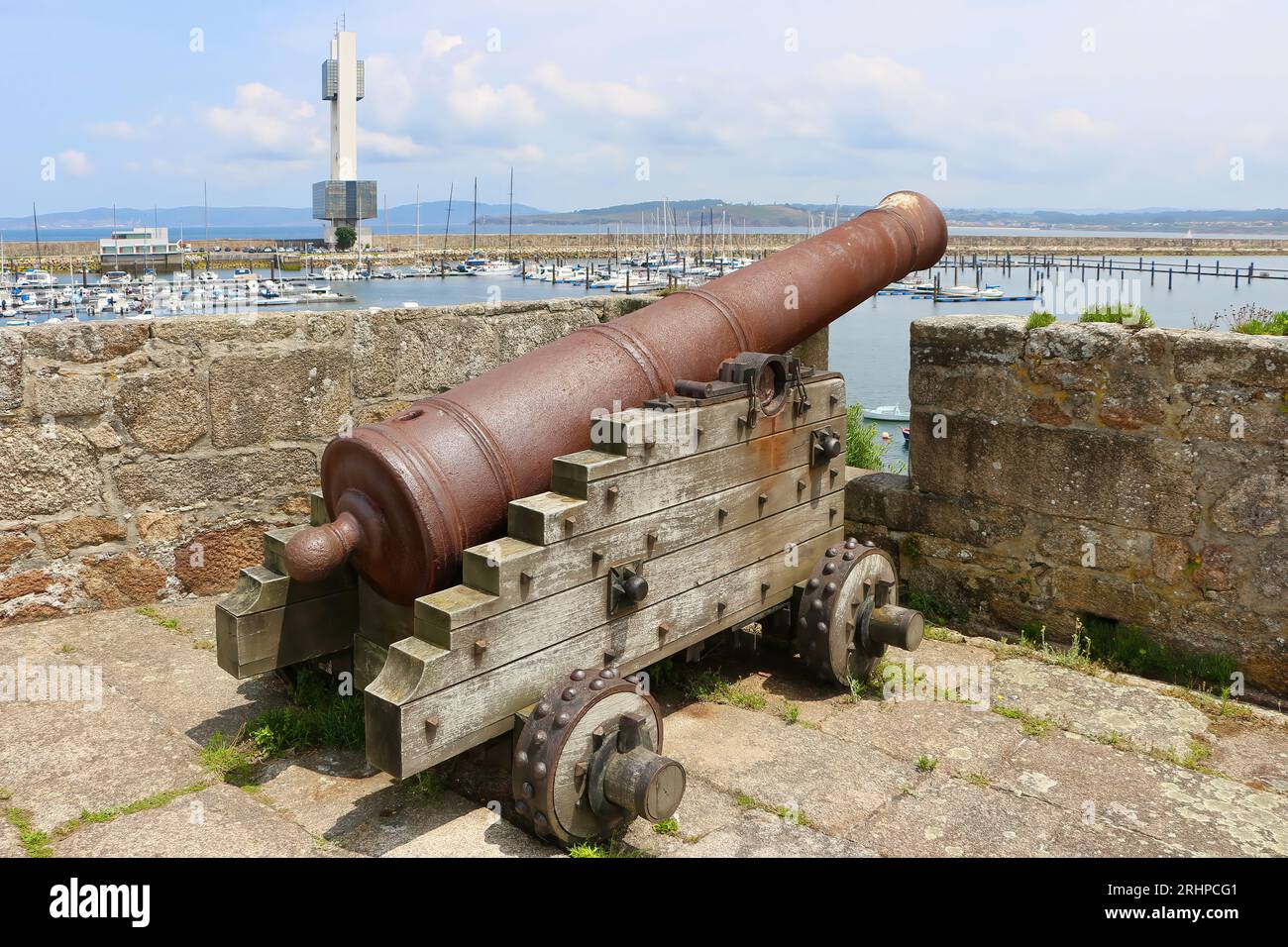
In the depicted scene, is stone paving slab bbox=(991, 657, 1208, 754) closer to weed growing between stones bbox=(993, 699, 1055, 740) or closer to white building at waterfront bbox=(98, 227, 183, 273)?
weed growing between stones bbox=(993, 699, 1055, 740)

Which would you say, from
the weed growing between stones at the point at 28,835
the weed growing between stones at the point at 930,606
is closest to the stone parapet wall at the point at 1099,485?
the weed growing between stones at the point at 930,606

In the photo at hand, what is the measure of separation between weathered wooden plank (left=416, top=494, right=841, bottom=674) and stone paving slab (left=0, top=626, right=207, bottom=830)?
1062mm

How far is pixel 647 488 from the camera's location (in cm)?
350

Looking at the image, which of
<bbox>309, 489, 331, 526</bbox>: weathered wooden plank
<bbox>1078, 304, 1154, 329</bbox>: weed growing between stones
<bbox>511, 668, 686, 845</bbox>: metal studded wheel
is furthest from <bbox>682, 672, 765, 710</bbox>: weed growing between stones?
<bbox>1078, 304, 1154, 329</bbox>: weed growing between stones

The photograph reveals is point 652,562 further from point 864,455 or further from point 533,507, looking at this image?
point 864,455

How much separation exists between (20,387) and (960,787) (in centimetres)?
374

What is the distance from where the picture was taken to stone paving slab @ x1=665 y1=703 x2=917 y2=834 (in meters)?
3.38

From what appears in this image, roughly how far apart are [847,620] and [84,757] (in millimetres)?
2622

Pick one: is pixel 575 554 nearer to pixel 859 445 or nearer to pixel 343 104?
pixel 859 445

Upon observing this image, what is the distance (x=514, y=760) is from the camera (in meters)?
3.02

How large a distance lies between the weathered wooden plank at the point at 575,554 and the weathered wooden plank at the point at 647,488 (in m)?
0.03

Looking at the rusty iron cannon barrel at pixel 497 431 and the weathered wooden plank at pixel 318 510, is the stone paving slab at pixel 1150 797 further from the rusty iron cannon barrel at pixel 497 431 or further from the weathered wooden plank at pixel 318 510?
the weathered wooden plank at pixel 318 510

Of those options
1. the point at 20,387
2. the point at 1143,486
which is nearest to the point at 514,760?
the point at 20,387

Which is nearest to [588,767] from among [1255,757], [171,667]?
[171,667]
